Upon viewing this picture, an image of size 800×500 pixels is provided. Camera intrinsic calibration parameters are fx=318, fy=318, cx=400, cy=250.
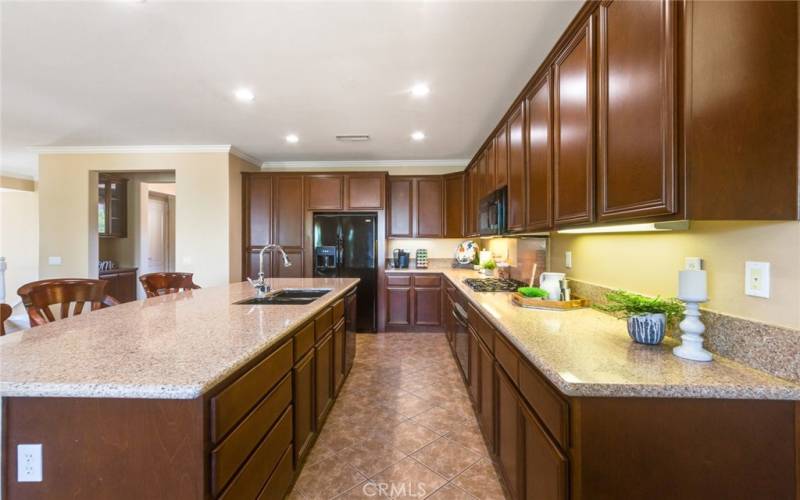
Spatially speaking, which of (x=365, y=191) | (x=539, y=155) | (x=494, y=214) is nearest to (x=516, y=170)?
(x=539, y=155)

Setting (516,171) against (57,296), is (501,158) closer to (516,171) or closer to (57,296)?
(516,171)

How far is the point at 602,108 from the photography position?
129 centimetres

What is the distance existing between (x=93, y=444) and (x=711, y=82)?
2019mm

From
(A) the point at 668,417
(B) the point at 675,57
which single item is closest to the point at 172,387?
(A) the point at 668,417

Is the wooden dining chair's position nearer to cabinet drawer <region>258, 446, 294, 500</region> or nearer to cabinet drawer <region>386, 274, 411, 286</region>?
cabinet drawer <region>258, 446, 294, 500</region>

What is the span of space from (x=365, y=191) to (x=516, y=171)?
2.60 m

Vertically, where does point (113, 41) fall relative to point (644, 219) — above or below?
above

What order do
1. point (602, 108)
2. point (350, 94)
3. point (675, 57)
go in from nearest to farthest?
point (675, 57) < point (602, 108) < point (350, 94)

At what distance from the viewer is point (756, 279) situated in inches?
39.3

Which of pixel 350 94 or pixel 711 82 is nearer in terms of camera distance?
pixel 711 82

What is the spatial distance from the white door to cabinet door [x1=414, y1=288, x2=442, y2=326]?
5.66 meters

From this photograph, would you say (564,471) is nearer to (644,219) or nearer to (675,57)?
(644,219)

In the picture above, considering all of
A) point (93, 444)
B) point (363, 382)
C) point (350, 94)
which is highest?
point (350, 94)

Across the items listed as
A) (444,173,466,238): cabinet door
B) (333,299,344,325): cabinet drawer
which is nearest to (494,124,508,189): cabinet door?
(333,299,344,325): cabinet drawer
